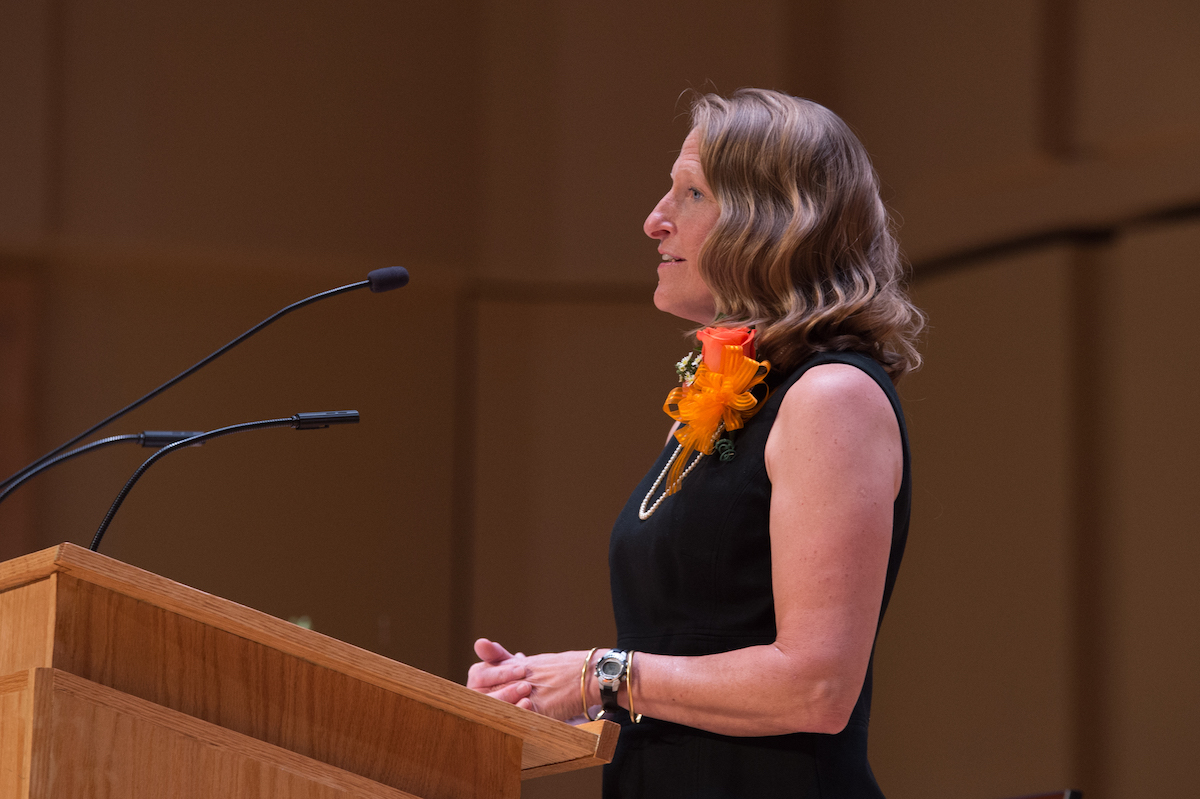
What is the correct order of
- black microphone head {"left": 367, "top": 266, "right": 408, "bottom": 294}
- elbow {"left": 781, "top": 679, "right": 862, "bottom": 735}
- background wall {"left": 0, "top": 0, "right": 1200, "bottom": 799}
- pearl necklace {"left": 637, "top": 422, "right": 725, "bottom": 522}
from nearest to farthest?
elbow {"left": 781, "top": 679, "right": 862, "bottom": 735}
pearl necklace {"left": 637, "top": 422, "right": 725, "bottom": 522}
black microphone head {"left": 367, "top": 266, "right": 408, "bottom": 294}
background wall {"left": 0, "top": 0, "right": 1200, "bottom": 799}

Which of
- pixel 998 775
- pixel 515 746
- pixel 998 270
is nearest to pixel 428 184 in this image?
pixel 998 270

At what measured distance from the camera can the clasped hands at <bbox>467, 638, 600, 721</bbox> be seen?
52.0 inches

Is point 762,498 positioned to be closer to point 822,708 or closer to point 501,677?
point 822,708

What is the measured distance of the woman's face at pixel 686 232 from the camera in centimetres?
162

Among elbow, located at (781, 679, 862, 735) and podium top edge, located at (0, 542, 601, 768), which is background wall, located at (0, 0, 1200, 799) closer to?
elbow, located at (781, 679, 862, 735)

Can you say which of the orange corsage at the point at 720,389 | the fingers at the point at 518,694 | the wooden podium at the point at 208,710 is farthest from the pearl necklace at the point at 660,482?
the wooden podium at the point at 208,710

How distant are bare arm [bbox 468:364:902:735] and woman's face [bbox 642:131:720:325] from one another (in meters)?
0.34

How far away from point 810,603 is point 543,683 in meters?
0.31

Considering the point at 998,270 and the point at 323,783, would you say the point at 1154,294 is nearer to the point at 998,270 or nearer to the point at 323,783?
the point at 998,270

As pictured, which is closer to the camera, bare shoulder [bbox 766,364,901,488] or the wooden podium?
the wooden podium

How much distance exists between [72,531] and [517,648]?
4.98ft

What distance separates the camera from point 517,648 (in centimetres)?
425

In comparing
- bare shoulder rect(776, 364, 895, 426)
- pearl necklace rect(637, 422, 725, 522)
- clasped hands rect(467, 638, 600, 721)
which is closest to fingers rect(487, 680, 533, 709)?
clasped hands rect(467, 638, 600, 721)

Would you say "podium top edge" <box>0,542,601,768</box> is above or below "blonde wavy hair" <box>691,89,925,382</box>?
below
